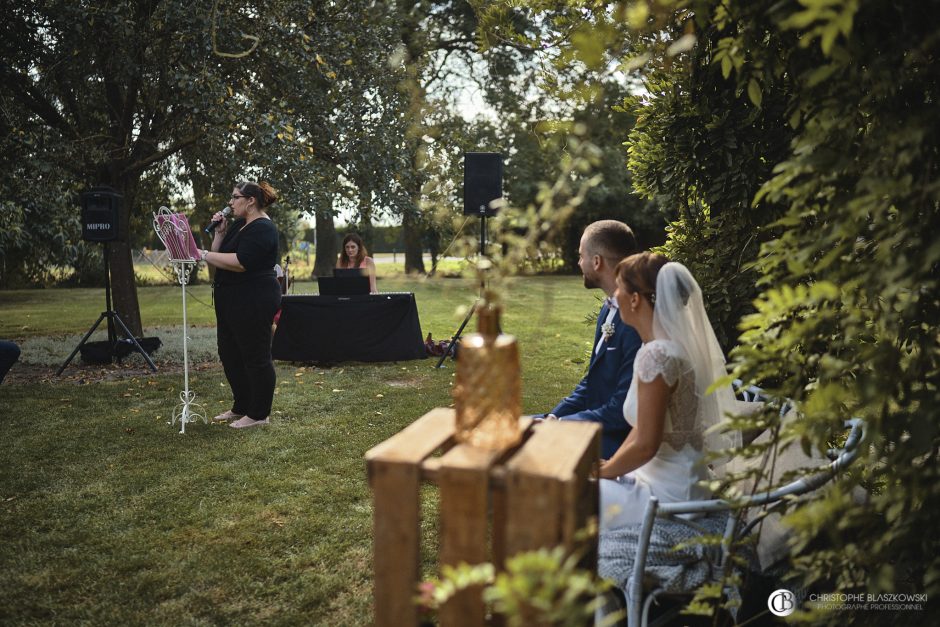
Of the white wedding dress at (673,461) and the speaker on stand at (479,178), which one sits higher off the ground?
the speaker on stand at (479,178)

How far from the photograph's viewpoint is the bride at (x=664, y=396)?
2.30 metres

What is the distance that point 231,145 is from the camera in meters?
8.64

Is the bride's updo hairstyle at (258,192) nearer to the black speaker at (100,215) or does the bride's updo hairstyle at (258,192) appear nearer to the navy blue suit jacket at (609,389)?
the navy blue suit jacket at (609,389)

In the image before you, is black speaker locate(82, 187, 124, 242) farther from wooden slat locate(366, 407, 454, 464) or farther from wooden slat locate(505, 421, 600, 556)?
wooden slat locate(505, 421, 600, 556)

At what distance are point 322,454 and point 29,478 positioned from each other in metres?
1.90

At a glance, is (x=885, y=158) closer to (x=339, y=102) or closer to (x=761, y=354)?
(x=761, y=354)

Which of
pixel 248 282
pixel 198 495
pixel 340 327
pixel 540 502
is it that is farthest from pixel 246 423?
pixel 540 502

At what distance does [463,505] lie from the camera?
1.50 meters

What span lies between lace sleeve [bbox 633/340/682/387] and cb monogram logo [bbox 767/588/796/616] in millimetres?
827

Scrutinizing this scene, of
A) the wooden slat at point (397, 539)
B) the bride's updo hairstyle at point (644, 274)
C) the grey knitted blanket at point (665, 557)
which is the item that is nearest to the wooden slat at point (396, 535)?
the wooden slat at point (397, 539)

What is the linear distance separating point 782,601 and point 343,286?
289 inches

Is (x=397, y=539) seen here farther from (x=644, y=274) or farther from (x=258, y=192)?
(x=258, y=192)

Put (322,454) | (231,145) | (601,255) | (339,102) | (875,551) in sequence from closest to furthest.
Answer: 1. (875,551)
2. (601,255)
3. (322,454)
4. (231,145)
5. (339,102)

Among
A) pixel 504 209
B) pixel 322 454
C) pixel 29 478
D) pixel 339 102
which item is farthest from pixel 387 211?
pixel 504 209
